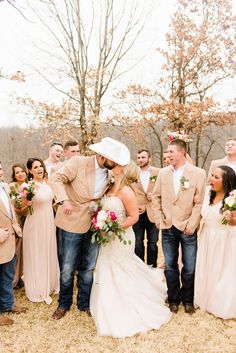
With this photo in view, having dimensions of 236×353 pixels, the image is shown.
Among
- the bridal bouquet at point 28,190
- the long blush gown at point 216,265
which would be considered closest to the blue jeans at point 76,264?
the bridal bouquet at point 28,190

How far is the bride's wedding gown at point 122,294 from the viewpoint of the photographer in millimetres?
4352

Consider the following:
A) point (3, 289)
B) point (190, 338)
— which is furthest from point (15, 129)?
point (190, 338)

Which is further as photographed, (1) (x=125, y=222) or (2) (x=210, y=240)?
(2) (x=210, y=240)

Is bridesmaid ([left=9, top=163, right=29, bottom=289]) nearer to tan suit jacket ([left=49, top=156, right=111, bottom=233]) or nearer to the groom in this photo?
the groom

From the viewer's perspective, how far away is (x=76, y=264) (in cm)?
485

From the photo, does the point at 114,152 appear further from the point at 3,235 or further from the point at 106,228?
the point at 3,235

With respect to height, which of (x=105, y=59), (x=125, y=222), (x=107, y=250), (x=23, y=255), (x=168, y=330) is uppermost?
(x=105, y=59)

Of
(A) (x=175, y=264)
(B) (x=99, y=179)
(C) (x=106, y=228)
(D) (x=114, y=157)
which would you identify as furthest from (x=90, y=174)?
(A) (x=175, y=264)

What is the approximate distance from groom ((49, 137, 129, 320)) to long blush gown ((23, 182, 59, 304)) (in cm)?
72

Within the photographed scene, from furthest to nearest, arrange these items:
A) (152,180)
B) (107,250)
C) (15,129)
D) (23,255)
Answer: (15,129), (152,180), (23,255), (107,250)

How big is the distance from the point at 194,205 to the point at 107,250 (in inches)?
51.6

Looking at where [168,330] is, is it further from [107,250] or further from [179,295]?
[107,250]

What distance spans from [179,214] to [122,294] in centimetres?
127

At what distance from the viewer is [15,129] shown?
Result: 2122 centimetres
